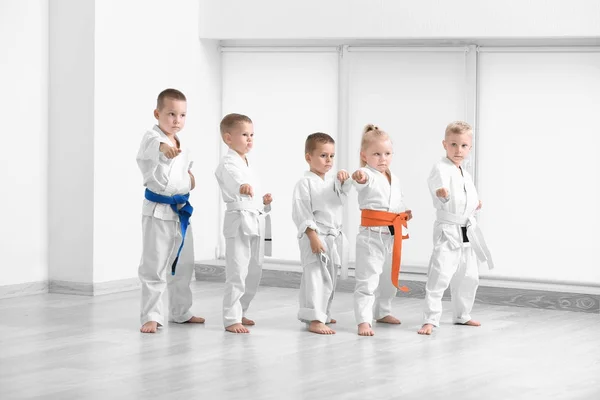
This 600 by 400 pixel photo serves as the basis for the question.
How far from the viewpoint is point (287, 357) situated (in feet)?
15.7

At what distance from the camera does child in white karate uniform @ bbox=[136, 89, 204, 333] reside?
5.42 m

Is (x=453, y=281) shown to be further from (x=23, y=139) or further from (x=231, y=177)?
(x=23, y=139)

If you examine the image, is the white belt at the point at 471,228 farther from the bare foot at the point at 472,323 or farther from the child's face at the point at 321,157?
the child's face at the point at 321,157

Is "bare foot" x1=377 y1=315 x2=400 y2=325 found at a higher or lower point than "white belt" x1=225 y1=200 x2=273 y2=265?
lower

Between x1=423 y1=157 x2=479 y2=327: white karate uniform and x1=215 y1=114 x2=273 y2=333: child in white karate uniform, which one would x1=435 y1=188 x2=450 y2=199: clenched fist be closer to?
x1=423 y1=157 x2=479 y2=327: white karate uniform

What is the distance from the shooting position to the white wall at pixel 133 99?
6832 mm

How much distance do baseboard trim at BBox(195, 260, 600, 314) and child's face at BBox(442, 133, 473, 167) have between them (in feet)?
4.14

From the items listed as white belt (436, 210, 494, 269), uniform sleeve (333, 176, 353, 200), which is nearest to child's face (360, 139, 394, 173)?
uniform sleeve (333, 176, 353, 200)

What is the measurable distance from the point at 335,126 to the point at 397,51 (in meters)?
0.71

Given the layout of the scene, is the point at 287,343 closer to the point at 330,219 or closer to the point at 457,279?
the point at 330,219

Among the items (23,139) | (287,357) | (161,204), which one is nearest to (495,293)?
(287,357)

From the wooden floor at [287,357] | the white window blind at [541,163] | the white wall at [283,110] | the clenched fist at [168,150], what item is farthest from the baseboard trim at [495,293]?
the clenched fist at [168,150]

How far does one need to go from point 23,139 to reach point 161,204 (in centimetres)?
168

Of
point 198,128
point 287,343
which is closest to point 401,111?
point 198,128
